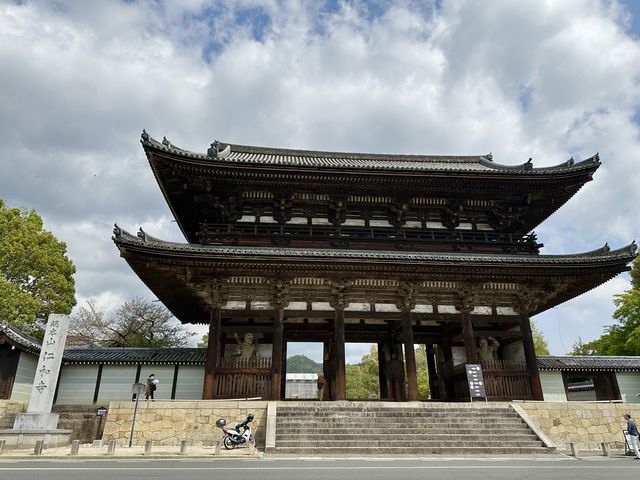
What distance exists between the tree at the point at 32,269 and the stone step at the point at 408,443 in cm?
2450

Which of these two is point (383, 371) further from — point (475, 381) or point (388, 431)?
point (388, 431)

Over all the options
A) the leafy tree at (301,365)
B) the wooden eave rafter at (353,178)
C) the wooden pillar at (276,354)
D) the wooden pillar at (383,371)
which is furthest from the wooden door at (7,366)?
the leafy tree at (301,365)

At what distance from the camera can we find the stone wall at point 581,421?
1412 cm

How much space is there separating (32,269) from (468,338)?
98.3 ft

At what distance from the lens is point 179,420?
13.5 m

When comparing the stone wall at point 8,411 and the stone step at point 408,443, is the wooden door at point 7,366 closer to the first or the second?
the stone wall at point 8,411

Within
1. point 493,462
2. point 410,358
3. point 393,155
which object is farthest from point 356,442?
point 393,155

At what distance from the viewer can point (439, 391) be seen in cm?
2061

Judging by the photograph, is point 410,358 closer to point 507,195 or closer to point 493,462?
point 493,462

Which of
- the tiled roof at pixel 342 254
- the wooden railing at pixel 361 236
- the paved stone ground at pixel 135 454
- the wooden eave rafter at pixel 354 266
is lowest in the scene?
the paved stone ground at pixel 135 454

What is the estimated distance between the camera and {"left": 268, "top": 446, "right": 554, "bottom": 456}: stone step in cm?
1159

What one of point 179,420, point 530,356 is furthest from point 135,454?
point 530,356

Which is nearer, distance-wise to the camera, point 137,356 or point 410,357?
point 410,357

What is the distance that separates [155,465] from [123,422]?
4696 mm
